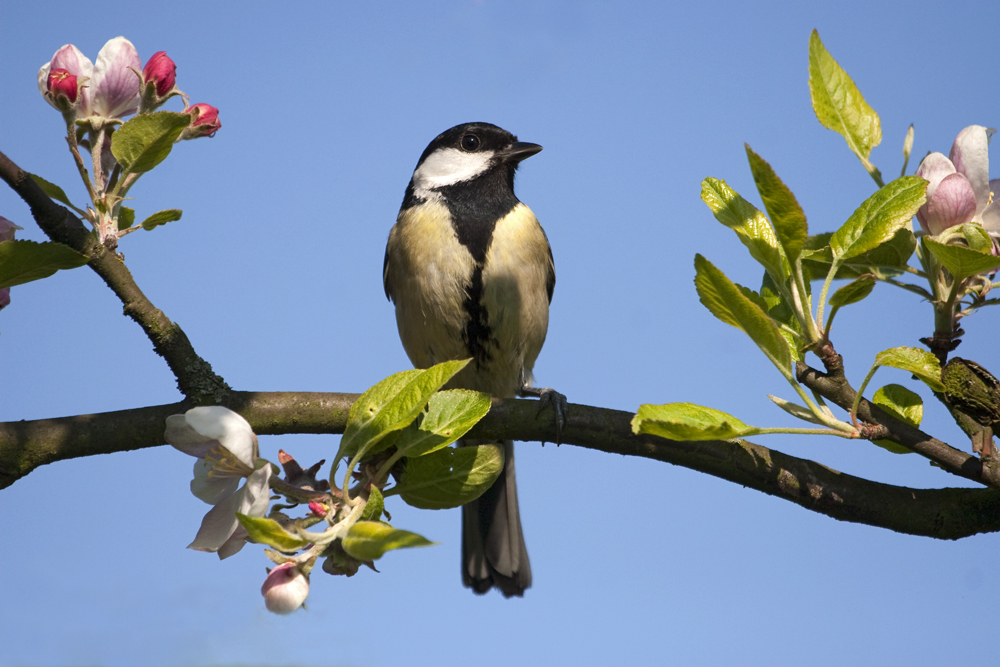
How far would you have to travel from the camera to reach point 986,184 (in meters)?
1.98

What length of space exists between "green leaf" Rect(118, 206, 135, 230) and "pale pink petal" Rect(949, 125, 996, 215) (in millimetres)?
2027

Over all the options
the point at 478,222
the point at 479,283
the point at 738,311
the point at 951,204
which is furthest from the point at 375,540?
the point at 478,222

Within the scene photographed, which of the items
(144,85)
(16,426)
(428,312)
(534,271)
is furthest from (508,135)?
(16,426)

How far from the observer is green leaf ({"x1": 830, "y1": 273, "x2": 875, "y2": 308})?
187cm

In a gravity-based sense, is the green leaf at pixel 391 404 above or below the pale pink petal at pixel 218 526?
above

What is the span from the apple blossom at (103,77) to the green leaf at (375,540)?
123cm

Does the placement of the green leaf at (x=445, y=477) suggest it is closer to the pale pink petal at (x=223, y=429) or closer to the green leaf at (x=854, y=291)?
the pale pink petal at (x=223, y=429)

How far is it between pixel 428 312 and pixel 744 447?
6.81 feet

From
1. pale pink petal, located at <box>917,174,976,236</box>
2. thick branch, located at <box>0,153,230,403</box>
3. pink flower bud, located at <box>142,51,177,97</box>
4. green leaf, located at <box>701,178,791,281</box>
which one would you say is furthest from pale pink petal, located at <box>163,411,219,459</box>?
pale pink petal, located at <box>917,174,976,236</box>

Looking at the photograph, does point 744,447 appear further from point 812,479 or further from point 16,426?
point 16,426

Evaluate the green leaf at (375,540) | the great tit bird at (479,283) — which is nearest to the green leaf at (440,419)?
the green leaf at (375,540)

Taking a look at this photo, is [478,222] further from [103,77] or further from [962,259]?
[962,259]

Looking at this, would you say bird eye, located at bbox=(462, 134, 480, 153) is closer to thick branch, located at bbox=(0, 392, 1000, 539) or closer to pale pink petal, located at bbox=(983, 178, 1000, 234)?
thick branch, located at bbox=(0, 392, 1000, 539)

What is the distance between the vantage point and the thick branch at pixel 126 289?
1933mm
